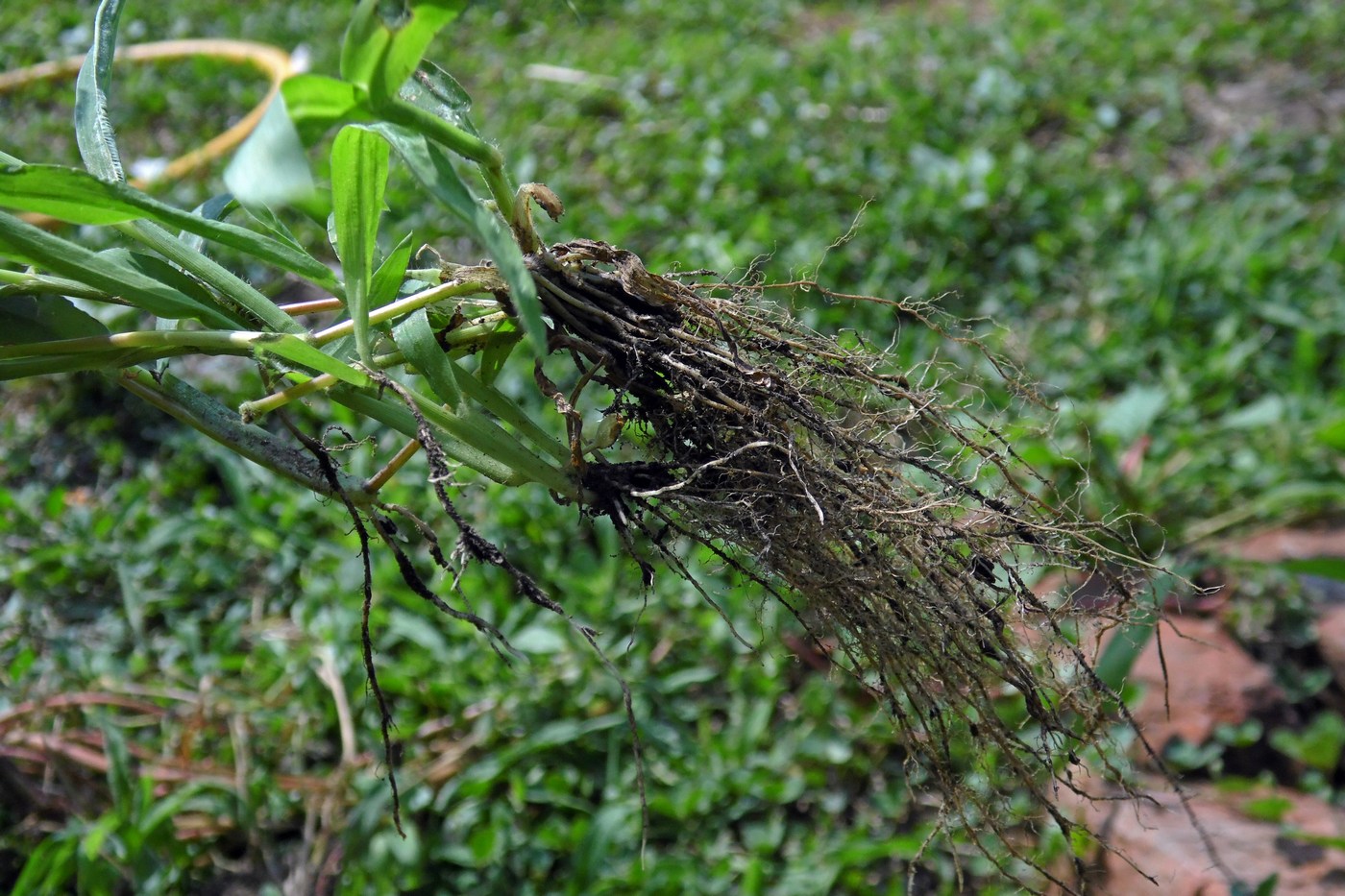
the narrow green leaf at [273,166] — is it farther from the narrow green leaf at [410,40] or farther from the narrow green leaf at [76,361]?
the narrow green leaf at [76,361]

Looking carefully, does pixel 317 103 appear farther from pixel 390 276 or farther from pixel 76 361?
pixel 76 361

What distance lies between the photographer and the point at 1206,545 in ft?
6.75

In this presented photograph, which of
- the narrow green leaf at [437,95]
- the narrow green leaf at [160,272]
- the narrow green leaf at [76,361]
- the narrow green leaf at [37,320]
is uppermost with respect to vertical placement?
the narrow green leaf at [437,95]

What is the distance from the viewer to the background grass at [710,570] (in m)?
1.70

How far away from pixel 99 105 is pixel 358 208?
0.29m

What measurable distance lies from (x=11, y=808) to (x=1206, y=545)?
7.45ft

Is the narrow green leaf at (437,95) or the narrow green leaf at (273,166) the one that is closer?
the narrow green leaf at (273,166)

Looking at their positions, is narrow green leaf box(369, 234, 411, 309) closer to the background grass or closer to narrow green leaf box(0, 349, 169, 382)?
narrow green leaf box(0, 349, 169, 382)

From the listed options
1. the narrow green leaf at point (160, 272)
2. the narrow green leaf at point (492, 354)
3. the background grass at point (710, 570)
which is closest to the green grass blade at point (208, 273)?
the narrow green leaf at point (160, 272)

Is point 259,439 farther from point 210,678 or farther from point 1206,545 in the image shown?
point 1206,545

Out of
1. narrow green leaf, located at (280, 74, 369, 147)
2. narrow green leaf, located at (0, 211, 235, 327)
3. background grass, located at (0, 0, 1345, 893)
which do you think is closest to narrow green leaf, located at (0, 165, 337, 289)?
narrow green leaf, located at (0, 211, 235, 327)

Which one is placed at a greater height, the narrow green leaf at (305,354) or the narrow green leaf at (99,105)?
the narrow green leaf at (99,105)

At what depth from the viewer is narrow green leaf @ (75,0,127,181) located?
2.93ft

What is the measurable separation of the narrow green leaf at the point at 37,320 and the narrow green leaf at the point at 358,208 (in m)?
0.22
